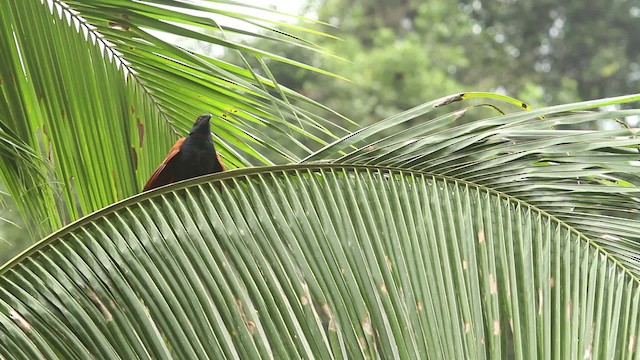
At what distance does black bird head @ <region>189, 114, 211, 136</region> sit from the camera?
195 cm

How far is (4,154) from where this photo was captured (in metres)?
1.65

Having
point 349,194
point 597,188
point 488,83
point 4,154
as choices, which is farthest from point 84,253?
point 488,83

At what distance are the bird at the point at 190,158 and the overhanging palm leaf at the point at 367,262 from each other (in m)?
0.57

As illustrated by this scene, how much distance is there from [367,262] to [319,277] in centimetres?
7

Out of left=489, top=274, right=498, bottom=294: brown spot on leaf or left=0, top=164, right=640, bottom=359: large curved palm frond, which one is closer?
left=0, top=164, right=640, bottom=359: large curved palm frond

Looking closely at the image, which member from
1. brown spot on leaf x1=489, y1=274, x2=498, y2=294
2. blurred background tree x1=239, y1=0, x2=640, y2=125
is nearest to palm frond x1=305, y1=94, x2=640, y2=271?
brown spot on leaf x1=489, y1=274, x2=498, y2=294

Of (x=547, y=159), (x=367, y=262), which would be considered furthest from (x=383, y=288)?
(x=547, y=159)

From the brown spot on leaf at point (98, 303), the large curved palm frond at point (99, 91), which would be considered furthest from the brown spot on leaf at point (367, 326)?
the large curved palm frond at point (99, 91)

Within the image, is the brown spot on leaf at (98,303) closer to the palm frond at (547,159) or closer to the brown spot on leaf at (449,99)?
the palm frond at (547,159)

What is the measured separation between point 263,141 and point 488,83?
1561cm

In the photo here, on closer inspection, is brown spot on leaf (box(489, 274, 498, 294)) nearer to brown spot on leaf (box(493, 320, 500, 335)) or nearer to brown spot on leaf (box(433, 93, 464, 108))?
brown spot on leaf (box(493, 320, 500, 335))

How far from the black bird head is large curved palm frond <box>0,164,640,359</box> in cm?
63

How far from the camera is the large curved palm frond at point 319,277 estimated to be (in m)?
1.08

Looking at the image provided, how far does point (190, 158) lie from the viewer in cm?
192
